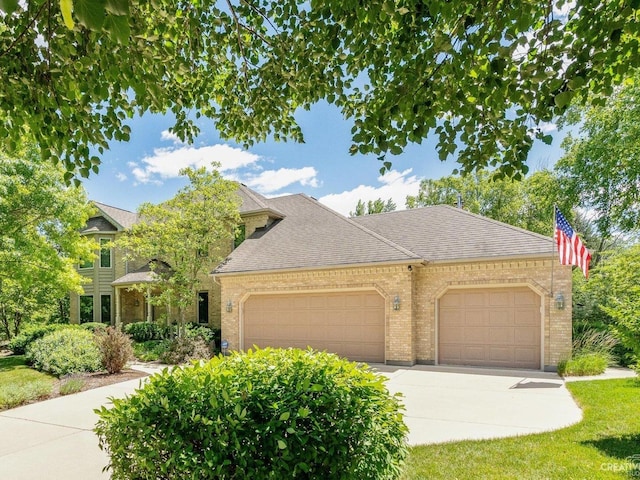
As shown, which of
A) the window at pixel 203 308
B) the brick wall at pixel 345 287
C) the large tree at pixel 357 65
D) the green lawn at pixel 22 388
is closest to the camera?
the large tree at pixel 357 65

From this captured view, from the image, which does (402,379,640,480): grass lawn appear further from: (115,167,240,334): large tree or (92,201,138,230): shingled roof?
(92,201,138,230): shingled roof

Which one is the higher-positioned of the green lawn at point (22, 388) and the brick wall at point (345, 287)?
the brick wall at point (345, 287)

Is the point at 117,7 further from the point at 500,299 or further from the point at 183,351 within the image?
the point at 183,351

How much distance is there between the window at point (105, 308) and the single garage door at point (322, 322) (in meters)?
10.2

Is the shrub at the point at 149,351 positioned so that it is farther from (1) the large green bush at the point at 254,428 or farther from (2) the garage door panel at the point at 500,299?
(1) the large green bush at the point at 254,428

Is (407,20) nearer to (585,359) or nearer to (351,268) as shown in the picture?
(351,268)

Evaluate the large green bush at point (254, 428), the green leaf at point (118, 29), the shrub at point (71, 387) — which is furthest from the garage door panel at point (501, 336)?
the green leaf at point (118, 29)

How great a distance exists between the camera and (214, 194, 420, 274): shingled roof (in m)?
12.8

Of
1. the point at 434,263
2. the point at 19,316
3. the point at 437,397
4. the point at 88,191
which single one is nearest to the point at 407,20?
the point at 437,397

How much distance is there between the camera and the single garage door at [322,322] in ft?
41.7

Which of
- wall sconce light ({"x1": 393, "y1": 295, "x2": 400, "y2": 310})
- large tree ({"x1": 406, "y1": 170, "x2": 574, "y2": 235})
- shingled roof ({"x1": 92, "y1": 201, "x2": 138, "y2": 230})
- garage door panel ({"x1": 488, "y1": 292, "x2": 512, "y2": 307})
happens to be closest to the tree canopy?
large tree ({"x1": 406, "y1": 170, "x2": 574, "y2": 235})

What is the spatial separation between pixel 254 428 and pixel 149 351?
44.4ft

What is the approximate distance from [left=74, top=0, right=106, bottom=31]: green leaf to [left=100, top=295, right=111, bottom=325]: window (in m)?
22.3

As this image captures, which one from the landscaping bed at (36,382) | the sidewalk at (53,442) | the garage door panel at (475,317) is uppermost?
the garage door panel at (475,317)
